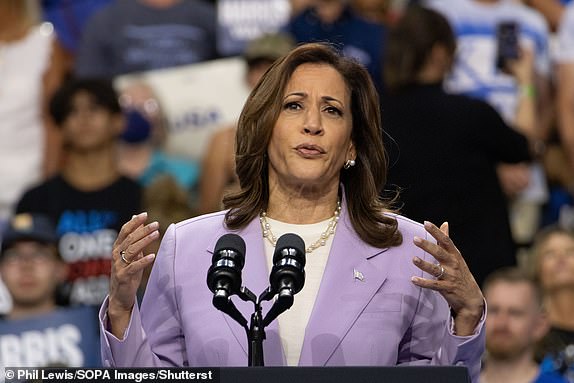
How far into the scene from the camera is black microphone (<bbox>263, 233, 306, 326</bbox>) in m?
3.18

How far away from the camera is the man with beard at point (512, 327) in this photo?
20.5 ft

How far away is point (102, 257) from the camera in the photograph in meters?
7.07

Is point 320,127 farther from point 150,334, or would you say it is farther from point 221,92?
point 221,92

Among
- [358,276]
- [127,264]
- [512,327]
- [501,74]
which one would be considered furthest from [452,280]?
[501,74]

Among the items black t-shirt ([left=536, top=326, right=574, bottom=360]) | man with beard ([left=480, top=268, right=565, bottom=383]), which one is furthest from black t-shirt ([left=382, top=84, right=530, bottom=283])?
black t-shirt ([left=536, top=326, right=574, bottom=360])

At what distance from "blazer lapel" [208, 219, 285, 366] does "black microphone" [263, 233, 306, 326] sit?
0.36m

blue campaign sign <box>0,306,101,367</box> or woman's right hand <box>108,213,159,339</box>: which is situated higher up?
woman's right hand <box>108,213,159,339</box>

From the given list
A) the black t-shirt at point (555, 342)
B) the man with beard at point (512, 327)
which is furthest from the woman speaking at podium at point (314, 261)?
the black t-shirt at point (555, 342)

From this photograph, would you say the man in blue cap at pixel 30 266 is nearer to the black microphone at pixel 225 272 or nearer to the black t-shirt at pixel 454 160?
the black t-shirt at pixel 454 160

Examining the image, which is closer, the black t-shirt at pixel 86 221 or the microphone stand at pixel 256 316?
the microphone stand at pixel 256 316

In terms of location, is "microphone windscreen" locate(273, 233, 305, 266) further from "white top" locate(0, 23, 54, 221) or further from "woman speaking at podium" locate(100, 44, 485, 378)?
"white top" locate(0, 23, 54, 221)

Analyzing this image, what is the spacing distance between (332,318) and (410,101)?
2.50m

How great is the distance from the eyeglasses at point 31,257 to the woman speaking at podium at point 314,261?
9.72ft

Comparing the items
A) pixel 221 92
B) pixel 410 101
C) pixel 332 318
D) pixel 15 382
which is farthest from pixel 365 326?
pixel 221 92
